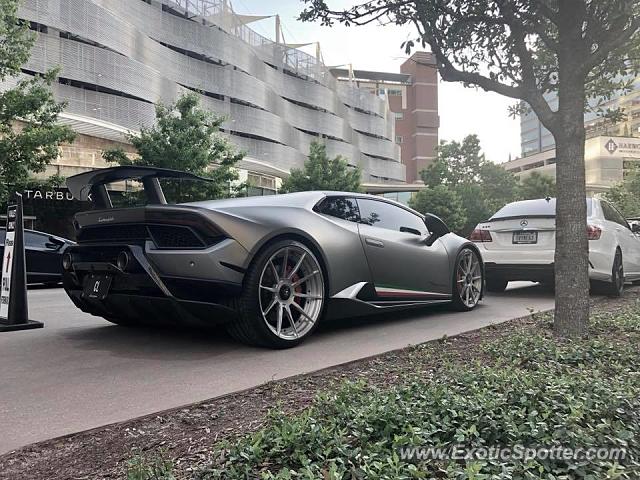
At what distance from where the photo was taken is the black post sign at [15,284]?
18.1ft

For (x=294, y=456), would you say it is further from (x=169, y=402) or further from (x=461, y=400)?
(x=169, y=402)

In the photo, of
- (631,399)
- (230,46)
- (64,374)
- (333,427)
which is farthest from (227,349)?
(230,46)

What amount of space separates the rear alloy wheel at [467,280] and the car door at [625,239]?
250 centimetres

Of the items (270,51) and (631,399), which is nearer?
(631,399)

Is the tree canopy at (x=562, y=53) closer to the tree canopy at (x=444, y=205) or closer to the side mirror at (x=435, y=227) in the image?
the side mirror at (x=435, y=227)

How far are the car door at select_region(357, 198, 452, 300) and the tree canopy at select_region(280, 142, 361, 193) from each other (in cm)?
2829

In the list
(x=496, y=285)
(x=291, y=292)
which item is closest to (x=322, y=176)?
(x=496, y=285)

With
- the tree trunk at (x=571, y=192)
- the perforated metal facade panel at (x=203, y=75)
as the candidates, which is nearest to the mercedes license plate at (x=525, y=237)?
the tree trunk at (x=571, y=192)

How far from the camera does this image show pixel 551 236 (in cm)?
766

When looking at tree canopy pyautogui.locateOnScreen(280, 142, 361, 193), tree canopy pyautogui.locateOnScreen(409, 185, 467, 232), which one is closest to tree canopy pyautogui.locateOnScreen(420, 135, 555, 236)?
tree canopy pyautogui.locateOnScreen(409, 185, 467, 232)

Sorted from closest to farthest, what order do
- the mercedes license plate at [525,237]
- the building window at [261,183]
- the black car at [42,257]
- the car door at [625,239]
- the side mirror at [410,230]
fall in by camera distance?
the side mirror at [410,230]
the mercedes license plate at [525,237]
the car door at [625,239]
the black car at [42,257]
the building window at [261,183]

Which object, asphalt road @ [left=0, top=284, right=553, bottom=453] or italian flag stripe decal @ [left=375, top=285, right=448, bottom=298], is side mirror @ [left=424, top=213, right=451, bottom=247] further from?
asphalt road @ [left=0, top=284, right=553, bottom=453]

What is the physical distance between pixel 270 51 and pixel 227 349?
53.5 m

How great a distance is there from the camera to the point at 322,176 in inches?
1371
